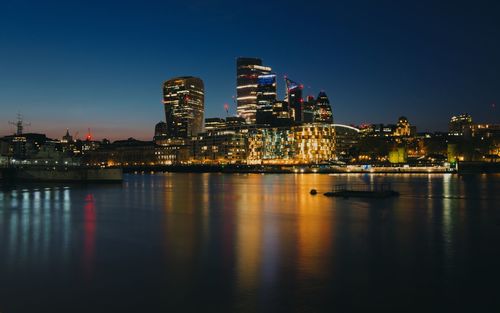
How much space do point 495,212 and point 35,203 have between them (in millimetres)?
40680

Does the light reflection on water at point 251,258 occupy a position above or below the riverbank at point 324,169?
below

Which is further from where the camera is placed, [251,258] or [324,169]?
[324,169]

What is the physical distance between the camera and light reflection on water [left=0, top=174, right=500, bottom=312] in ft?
47.3

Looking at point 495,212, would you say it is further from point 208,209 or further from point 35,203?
point 35,203

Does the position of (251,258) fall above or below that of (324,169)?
below

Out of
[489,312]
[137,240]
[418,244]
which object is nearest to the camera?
[489,312]

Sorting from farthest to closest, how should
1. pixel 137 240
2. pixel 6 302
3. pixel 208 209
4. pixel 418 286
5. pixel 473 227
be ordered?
pixel 208 209 < pixel 473 227 < pixel 137 240 < pixel 418 286 < pixel 6 302

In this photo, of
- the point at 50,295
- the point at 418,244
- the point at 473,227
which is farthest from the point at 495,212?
the point at 50,295

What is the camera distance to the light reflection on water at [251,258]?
14406 millimetres

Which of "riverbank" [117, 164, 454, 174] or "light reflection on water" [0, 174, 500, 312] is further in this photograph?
"riverbank" [117, 164, 454, 174]

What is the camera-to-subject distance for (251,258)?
66.5 feet

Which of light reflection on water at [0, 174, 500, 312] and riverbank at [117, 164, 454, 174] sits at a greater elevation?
riverbank at [117, 164, 454, 174]

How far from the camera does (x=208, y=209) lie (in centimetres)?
4241

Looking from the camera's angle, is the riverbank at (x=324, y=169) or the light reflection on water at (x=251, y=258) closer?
the light reflection on water at (x=251, y=258)
